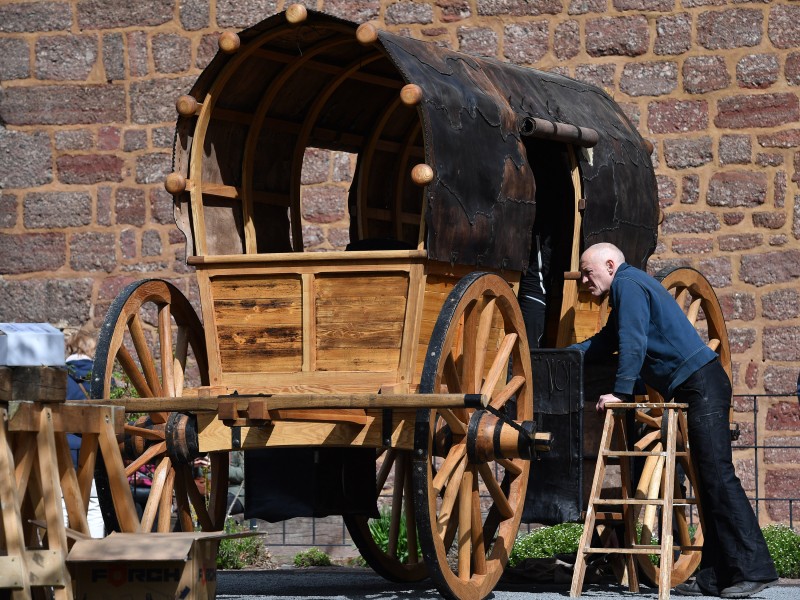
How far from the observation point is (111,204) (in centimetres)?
1168

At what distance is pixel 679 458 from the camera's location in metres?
7.95

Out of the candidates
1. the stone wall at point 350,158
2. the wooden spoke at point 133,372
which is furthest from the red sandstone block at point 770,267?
the wooden spoke at point 133,372

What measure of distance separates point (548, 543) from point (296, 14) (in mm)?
Result: 4035

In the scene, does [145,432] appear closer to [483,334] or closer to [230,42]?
[483,334]

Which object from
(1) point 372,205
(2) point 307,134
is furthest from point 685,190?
(2) point 307,134

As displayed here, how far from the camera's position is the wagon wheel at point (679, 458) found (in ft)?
26.2

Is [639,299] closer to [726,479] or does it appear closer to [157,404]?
[726,479]

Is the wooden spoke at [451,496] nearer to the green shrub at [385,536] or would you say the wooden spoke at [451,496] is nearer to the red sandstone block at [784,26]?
the green shrub at [385,536]

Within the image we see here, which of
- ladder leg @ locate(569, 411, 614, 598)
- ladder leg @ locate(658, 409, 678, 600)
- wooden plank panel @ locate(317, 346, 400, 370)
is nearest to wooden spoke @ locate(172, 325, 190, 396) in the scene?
wooden plank panel @ locate(317, 346, 400, 370)

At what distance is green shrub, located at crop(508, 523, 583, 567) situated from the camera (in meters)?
9.48

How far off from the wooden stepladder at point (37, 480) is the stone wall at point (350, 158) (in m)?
5.96

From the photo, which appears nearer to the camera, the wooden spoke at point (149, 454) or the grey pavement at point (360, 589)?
the wooden spoke at point (149, 454)

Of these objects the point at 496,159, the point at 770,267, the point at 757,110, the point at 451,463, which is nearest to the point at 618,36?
the point at 757,110

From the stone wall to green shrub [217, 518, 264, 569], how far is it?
6.71 ft
